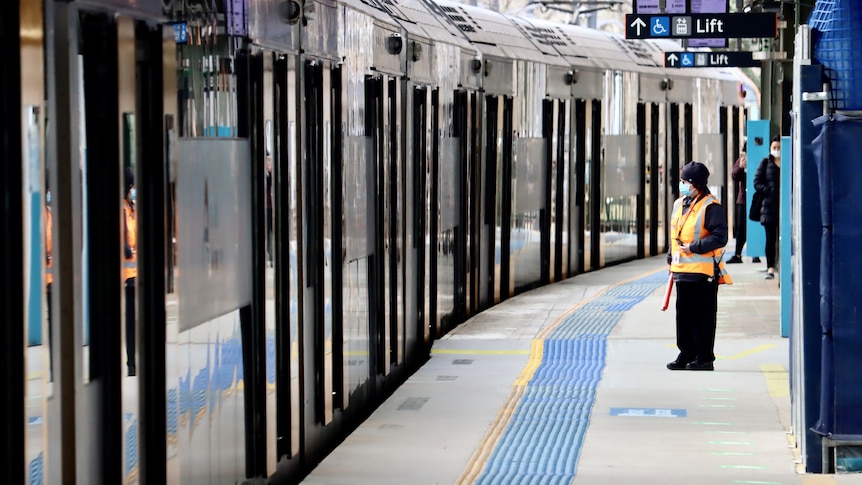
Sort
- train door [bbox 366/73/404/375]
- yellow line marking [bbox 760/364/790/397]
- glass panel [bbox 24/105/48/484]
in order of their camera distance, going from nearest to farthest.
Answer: glass panel [bbox 24/105/48/484] → train door [bbox 366/73/404/375] → yellow line marking [bbox 760/364/790/397]

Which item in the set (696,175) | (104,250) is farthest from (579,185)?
(104,250)

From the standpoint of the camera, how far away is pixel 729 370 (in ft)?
33.8

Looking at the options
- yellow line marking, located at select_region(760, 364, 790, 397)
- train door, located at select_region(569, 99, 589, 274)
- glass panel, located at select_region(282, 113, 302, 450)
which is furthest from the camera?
train door, located at select_region(569, 99, 589, 274)

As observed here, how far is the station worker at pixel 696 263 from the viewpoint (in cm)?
997

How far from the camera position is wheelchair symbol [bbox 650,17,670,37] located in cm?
1270

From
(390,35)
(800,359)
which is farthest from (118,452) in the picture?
(390,35)

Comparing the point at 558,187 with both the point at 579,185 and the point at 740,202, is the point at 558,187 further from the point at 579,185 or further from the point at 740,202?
the point at 740,202

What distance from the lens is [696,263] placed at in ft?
33.1

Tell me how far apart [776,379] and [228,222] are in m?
5.36

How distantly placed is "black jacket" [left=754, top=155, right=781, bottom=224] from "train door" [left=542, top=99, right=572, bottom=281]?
94.0 inches

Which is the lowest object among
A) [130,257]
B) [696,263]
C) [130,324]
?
[696,263]

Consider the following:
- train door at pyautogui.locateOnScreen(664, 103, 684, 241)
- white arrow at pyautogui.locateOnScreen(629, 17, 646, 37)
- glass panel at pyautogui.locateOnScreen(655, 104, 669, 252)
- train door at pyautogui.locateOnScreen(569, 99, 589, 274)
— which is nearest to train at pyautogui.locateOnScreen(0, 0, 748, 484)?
white arrow at pyautogui.locateOnScreen(629, 17, 646, 37)

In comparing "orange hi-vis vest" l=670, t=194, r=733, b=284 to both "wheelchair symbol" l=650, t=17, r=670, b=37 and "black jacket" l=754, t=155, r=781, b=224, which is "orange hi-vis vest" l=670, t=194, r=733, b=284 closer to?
"wheelchair symbol" l=650, t=17, r=670, b=37

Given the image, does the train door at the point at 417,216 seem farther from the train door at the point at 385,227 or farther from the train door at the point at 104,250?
the train door at the point at 104,250
